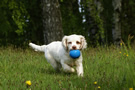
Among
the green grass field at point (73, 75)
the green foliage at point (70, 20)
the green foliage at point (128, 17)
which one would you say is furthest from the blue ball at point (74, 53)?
the green foliage at point (128, 17)

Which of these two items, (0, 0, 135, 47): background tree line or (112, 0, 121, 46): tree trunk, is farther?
(112, 0, 121, 46): tree trunk

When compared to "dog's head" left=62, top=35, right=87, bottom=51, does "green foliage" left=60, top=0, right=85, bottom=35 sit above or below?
below

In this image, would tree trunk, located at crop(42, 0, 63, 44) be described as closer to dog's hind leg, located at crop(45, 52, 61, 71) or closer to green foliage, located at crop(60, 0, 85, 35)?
green foliage, located at crop(60, 0, 85, 35)

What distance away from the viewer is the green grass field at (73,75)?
3.93m

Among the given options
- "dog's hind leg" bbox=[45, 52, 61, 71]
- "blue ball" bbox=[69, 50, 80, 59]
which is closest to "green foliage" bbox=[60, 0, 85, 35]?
"dog's hind leg" bbox=[45, 52, 61, 71]

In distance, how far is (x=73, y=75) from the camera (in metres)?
5.49

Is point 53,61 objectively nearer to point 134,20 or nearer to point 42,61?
point 42,61

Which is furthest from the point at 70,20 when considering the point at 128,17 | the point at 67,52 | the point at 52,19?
the point at 128,17

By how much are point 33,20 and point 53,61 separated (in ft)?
21.4

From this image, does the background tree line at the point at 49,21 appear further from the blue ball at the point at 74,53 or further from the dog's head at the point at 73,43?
the blue ball at the point at 74,53

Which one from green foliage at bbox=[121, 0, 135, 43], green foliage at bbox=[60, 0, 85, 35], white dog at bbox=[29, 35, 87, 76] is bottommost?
green foliage at bbox=[121, 0, 135, 43]

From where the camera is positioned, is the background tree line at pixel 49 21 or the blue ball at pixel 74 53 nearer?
the blue ball at pixel 74 53

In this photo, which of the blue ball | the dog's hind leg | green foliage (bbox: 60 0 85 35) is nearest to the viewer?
the blue ball

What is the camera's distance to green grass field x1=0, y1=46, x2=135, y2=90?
12.9ft
